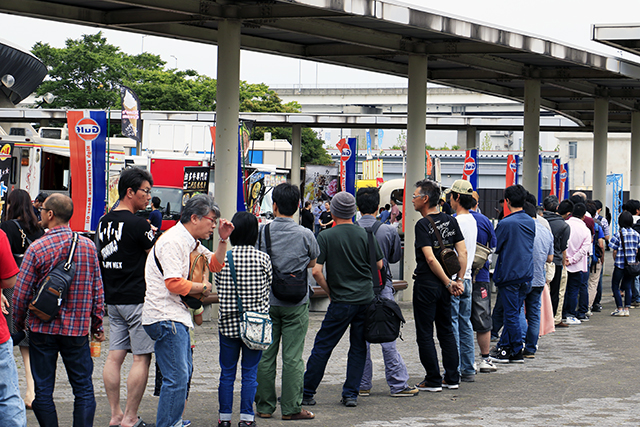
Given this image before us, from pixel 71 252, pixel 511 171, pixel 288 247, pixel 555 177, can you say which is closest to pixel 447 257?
pixel 288 247

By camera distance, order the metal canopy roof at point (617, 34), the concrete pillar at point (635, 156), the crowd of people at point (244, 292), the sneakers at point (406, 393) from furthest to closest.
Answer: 1. the concrete pillar at point (635, 156)
2. the metal canopy roof at point (617, 34)
3. the sneakers at point (406, 393)
4. the crowd of people at point (244, 292)

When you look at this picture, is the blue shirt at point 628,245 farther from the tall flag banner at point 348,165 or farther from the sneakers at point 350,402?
the tall flag banner at point 348,165

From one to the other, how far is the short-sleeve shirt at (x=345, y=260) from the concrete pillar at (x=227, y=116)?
546cm

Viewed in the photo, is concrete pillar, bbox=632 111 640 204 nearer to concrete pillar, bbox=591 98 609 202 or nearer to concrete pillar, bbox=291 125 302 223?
concrete pillar, bbox=591 98 609 202

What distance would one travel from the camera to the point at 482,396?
8.10 meters

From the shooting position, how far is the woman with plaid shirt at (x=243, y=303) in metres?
6.44

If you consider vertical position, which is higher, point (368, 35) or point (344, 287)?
point (368, 35)

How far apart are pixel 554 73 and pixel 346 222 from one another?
12240 millimetres

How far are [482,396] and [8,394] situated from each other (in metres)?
4.79

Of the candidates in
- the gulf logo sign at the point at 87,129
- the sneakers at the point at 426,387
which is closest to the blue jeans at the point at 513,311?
the sneakers at the point at 426,387

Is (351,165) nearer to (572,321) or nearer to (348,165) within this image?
(348,165)

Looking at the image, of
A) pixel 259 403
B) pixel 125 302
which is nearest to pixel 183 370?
pixel 125 302

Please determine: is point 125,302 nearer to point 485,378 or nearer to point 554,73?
point 485,378

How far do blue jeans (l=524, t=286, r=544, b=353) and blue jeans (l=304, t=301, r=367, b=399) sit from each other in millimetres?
3268
